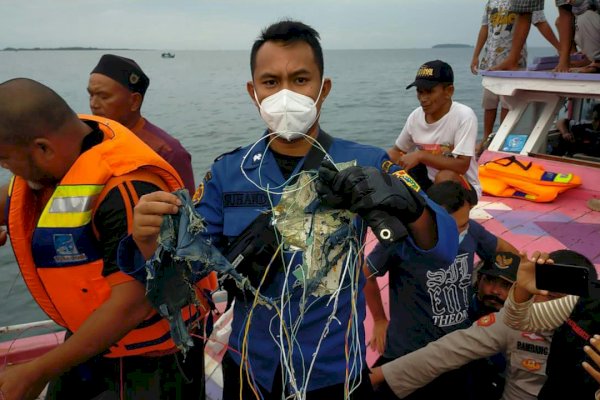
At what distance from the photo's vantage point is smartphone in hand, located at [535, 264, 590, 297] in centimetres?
190

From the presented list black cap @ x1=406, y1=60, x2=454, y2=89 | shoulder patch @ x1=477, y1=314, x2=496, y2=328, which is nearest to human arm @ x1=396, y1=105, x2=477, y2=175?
black cap @ x1=406, y1=60, x2=454, y2=89

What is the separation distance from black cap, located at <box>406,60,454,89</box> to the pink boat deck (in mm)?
1734

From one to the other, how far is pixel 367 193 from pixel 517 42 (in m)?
6.56

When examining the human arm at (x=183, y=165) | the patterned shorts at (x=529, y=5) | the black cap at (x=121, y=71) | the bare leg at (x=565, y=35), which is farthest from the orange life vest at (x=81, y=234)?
the patterned shorts at (x=529, y=5)

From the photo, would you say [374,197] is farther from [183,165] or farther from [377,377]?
[183,165]

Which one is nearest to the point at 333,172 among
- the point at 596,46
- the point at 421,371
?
the point at 421,371

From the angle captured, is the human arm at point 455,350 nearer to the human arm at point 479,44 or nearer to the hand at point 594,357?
the hand at point 594,357

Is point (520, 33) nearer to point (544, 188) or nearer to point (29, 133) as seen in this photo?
point (544, 188)

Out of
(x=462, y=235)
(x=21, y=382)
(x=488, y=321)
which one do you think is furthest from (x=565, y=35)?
(x=21, y=382)

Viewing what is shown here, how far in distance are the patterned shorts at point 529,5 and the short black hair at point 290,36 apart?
5656 mm

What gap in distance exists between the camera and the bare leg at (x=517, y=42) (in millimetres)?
6543

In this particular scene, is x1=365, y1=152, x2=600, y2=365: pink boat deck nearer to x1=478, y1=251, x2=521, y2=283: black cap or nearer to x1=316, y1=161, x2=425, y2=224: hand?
x1=478, y1=251, x2=521, y2=283: black cap

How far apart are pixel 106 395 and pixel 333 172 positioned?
146cm

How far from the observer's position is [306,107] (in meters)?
1.72
